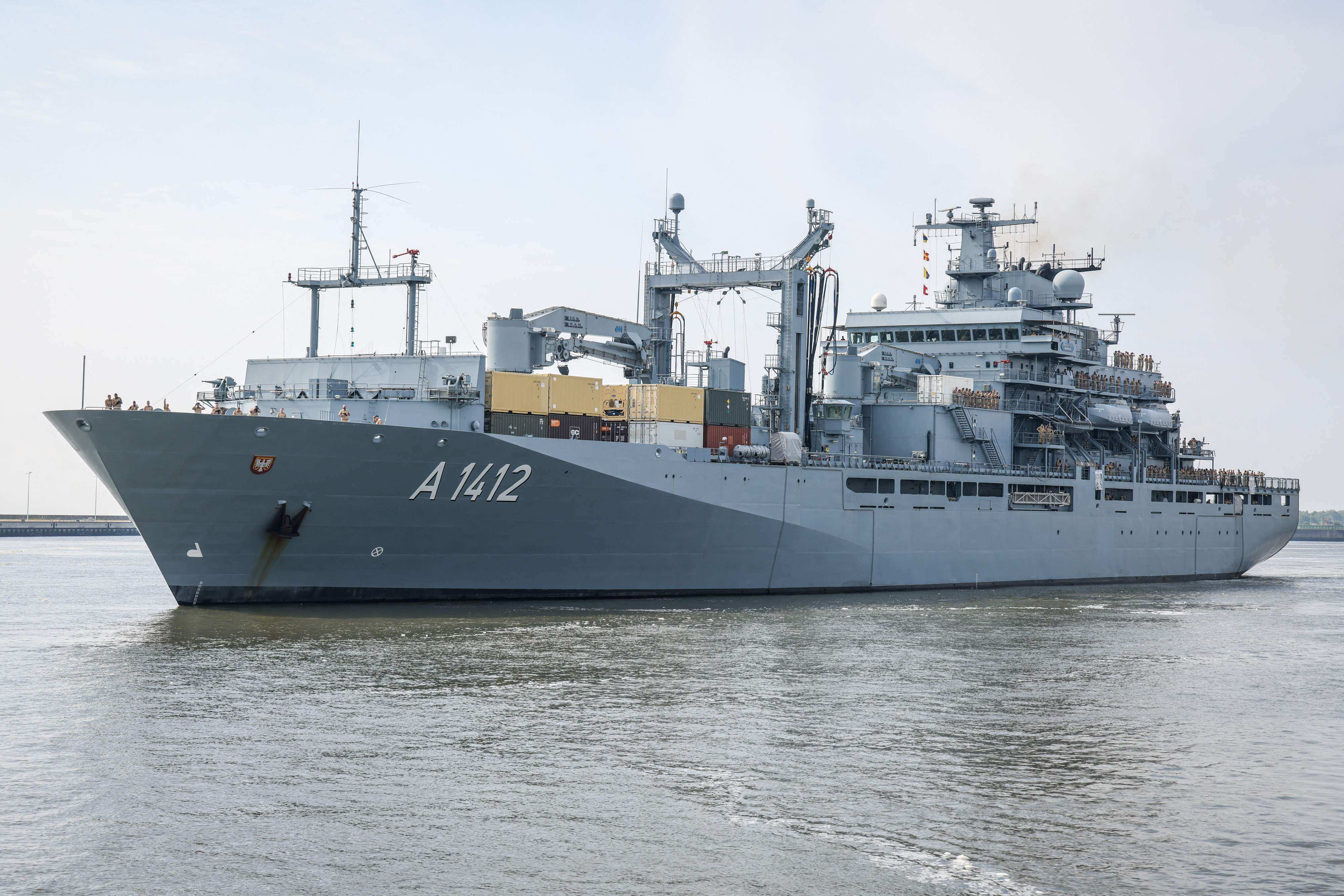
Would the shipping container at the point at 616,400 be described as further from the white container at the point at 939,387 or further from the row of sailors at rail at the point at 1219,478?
the row of sailors at rail at the point at 1219,478

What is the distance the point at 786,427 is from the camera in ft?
132

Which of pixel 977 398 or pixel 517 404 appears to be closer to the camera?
pixel 517 404

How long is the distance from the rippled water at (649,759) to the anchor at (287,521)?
1.98 m

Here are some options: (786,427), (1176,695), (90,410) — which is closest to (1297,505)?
(786,427)

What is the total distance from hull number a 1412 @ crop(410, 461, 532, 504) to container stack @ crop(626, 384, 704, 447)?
512cm

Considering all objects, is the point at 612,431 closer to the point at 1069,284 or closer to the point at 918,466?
the point at 918,466

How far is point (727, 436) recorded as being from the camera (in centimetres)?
3688

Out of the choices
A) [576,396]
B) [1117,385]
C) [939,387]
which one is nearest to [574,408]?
[576,396]

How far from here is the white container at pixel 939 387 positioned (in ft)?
149

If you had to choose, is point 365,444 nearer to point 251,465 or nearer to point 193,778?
point 251,465

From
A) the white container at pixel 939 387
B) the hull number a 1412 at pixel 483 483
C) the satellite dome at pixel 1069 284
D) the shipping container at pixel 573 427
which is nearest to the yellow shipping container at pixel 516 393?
the shipping container at pixel 573 427

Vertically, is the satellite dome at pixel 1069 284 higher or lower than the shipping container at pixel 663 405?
higher

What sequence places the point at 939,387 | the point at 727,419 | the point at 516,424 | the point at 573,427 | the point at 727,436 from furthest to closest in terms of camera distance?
the point at 939,387 → the point at 727,419 → the point at 727,436 → the point at 573,427 → the point at 516,424

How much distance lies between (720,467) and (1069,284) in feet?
85.1
